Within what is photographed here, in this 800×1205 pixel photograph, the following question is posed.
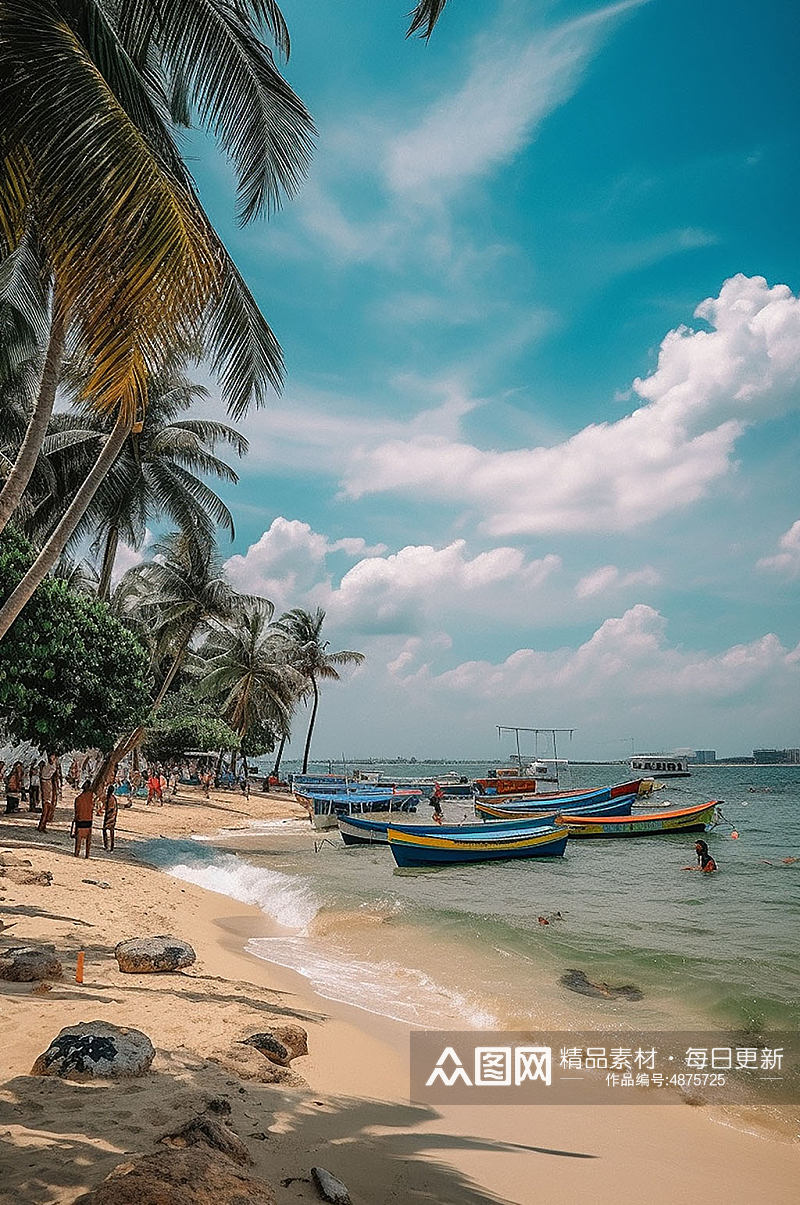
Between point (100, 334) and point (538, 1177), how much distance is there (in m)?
6.50

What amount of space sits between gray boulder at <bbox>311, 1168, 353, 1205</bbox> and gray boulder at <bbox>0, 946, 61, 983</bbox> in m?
4.68

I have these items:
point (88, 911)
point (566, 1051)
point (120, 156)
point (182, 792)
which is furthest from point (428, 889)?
point (182, 792)

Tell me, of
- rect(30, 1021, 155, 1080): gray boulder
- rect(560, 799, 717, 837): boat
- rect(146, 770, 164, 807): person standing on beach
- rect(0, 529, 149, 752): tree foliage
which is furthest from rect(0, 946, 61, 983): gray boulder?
rect(146, 770, 164, 807): person standing on beach

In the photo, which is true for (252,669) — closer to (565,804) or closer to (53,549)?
(565,804)

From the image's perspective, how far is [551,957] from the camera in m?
11.7

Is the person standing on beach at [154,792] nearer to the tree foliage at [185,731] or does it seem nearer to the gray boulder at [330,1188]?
the tree foliage at [185,731]

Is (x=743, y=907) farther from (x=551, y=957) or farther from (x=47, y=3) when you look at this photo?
(x=47, y=3)

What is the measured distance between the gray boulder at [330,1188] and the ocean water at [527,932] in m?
4.76

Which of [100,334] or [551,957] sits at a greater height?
[100,334]

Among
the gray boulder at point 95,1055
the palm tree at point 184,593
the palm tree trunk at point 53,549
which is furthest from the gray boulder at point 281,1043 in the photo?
the palm tree at point 184,593

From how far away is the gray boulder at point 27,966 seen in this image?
7293mm

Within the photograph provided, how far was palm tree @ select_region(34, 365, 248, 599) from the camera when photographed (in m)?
20.3

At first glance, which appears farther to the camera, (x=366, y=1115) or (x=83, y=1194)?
(x=366, y=1115)

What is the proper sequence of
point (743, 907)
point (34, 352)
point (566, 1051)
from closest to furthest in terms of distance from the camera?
point (566, 1051)
point (743, 907)
point (34, 352)
